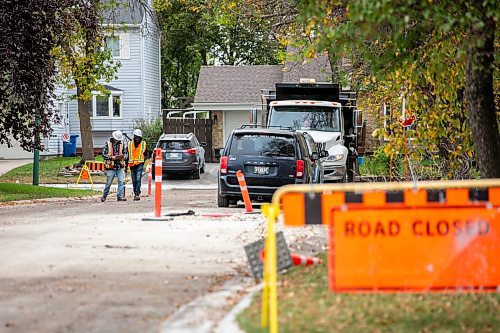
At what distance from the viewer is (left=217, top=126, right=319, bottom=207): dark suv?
2202 cm

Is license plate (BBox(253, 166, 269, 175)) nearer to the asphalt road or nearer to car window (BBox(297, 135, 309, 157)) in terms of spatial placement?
car window (BBox(297, 135, 309, 157))

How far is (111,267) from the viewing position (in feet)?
38.6

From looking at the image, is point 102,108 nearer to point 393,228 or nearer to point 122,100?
point 122,100

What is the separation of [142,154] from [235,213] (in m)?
6.67

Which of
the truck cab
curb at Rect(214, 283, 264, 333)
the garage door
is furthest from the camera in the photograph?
the garage door

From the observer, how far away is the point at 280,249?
10.9m

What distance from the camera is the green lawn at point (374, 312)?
8.30m

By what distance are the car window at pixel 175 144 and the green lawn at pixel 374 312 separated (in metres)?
30.5

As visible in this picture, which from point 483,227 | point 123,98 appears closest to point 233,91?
point 123,98

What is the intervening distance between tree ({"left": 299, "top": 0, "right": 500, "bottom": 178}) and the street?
9.21 feet

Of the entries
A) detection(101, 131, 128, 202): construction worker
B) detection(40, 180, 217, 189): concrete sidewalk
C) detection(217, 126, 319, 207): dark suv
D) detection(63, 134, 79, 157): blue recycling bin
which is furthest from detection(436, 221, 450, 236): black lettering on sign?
detection(63, 134, 79, 157): blue recycling bin

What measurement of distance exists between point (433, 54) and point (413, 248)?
6422 millimetres

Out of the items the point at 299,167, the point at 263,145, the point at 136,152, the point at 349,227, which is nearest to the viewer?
the point at 349,227

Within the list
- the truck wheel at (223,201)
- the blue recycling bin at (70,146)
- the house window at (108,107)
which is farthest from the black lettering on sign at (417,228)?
the house window at (108,107)
